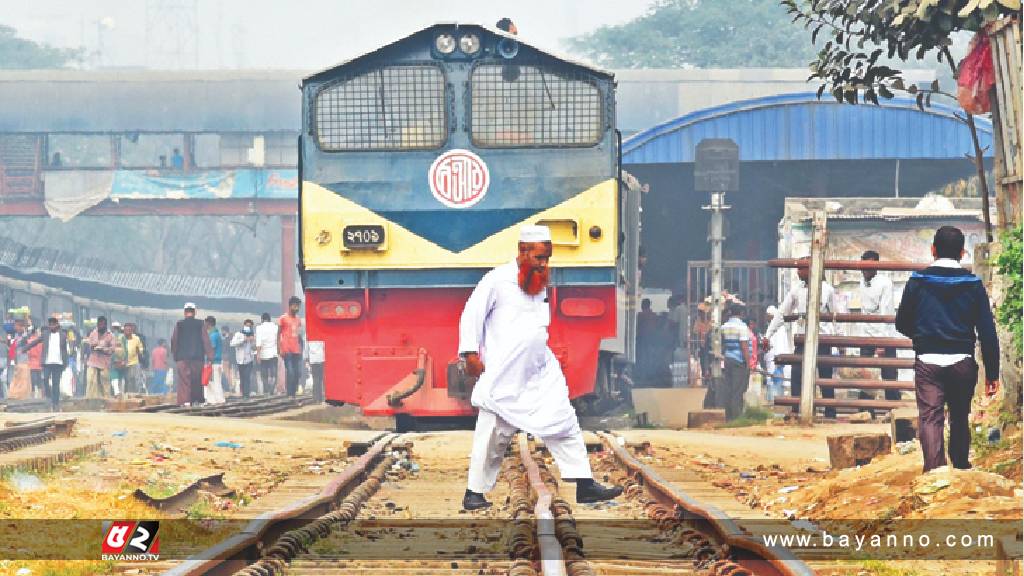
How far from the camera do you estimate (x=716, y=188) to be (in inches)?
926

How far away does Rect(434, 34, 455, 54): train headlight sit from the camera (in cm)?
1324

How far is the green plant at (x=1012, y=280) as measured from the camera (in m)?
8.74

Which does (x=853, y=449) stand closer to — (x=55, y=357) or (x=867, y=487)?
(x=867, y=487)

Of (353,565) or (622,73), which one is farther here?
(622,73)

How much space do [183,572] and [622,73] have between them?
3312 centimetres

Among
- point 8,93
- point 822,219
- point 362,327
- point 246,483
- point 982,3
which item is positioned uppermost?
point 8,93

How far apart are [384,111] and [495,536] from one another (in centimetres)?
617

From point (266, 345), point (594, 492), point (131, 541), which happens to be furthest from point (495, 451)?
point (266, 345)

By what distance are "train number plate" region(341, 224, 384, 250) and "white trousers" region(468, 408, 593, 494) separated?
177 inches

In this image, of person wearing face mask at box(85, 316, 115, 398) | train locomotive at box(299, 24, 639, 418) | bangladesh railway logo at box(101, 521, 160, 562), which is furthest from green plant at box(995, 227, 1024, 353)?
person wearing face mask at box(85, 316, 115, 398)

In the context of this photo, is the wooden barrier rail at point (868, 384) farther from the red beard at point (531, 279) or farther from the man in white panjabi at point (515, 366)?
the red beard at point (531, 279)

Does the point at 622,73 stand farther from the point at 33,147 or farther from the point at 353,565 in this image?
the point at 353,565

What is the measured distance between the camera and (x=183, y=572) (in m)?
6.12

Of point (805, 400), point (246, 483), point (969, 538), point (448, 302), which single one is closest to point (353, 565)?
point (969, 538)
